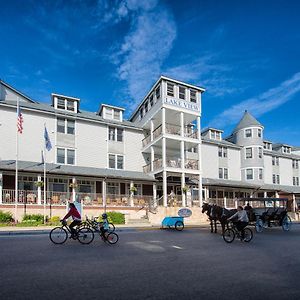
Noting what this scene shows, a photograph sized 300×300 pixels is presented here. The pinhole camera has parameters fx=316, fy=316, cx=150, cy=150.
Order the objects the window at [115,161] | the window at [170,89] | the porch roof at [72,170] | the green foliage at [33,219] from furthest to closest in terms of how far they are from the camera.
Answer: the window at [115,161] < the window at [170,89] < the porch roof at [72,170] < the green foliage at [33,219]

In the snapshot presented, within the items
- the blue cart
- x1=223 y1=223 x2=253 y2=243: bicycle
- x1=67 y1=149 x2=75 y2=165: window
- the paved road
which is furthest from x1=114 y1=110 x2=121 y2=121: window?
the paved road

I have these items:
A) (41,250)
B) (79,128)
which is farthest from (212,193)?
(41,250)

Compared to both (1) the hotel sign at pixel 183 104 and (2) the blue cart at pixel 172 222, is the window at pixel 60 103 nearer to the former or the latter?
(1) the hotel sign at pixel 183 104

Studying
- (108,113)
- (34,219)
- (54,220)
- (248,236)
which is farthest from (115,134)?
(248,236)

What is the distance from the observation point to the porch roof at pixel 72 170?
90.9 ft

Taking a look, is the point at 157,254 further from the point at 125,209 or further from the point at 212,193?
the point at 212,193

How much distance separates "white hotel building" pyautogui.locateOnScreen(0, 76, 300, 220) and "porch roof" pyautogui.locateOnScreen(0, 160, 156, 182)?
9 centimetres

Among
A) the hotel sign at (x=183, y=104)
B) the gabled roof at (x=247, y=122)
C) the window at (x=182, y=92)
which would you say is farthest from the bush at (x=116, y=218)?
the gabled roof at (x=247, y=122)

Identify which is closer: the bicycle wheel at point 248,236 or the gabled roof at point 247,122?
the bicycle wheel at point 248,236

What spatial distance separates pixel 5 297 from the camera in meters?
5.94

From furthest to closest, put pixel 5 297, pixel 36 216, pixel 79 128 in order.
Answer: pixel 79 128 < pixel 36 216 < pixel 5 297

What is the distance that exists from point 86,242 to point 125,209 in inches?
685

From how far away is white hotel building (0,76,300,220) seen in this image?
98.3 feet

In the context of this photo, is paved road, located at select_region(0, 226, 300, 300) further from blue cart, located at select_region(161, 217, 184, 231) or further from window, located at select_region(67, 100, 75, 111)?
window, located at select_region(67, 100, 75, 111)
